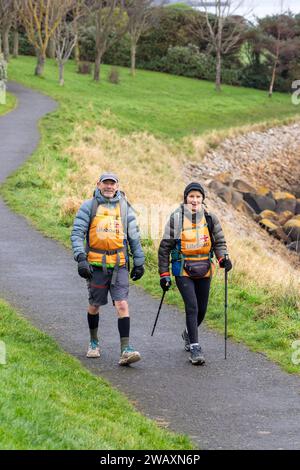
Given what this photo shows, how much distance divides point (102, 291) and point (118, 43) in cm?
5791

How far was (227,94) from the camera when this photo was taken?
187 feet

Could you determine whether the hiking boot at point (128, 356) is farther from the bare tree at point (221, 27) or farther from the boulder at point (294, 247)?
the bare tree at point (221, 27)

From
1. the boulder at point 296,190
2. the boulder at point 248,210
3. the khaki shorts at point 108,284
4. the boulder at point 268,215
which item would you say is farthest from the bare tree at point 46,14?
the khaki shorts at point 108,284

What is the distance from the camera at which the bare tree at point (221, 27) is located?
2308 inches

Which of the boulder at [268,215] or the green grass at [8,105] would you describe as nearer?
the boulder at [268,215]

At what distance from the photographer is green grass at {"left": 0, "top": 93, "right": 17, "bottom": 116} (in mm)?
36875

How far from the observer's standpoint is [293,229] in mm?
27031

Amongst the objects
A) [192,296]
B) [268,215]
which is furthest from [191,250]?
[268,215]

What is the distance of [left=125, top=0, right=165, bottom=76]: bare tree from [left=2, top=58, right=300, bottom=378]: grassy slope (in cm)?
263

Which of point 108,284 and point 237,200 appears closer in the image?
point 108,284

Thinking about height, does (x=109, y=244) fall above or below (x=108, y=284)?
above

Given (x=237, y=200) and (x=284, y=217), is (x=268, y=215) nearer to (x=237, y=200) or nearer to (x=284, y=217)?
(x=284, y=217)

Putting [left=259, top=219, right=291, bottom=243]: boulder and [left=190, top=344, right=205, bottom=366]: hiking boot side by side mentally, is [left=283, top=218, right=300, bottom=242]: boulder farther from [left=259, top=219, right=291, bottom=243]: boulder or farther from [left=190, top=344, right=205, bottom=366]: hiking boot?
[left=190, top=344, right=205, bottom=366]: hiking boot

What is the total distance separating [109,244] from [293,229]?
18.6 meters
